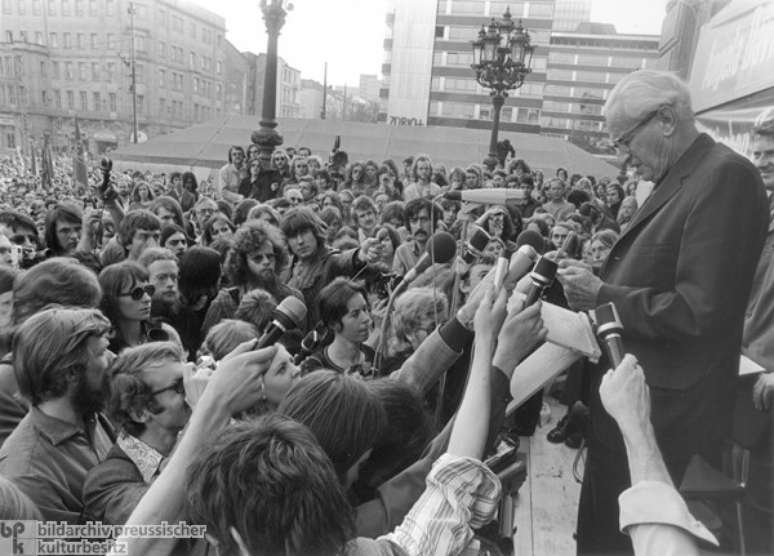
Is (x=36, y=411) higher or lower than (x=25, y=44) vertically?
lower

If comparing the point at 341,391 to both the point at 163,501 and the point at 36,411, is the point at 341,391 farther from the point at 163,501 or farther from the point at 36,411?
the point at 36,411

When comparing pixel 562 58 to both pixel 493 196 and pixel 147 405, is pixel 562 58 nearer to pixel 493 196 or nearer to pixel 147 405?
pixel 493 196

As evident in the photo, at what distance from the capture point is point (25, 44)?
2756cm

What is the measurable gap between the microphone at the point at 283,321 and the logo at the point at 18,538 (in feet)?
2.06

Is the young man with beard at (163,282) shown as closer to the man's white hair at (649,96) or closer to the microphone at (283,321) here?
the microphone at (283,321)

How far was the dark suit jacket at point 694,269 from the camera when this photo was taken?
1.49 m

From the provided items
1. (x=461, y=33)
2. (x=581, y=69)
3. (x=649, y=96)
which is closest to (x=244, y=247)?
(x=649, y=96)

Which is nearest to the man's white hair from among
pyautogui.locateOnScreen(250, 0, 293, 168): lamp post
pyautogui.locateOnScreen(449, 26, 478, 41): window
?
pyautogui.locateOnScreen(250, 0, 293, 168): lamp post

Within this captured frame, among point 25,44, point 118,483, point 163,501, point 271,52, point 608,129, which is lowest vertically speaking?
point 118,483

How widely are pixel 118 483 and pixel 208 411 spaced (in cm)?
51

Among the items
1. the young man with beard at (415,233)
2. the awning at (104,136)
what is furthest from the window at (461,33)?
the young man with beard at (415,233)

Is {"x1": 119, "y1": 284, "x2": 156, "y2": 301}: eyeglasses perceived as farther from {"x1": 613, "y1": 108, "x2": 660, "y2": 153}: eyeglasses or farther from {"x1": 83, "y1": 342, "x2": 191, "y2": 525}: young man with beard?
{"x1": 613, "y1": 108, "x2": 660, "y2": 153}: eyeglasses

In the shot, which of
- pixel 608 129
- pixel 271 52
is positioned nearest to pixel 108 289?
pixel 608 129

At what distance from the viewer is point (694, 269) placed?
1513 millimetres
